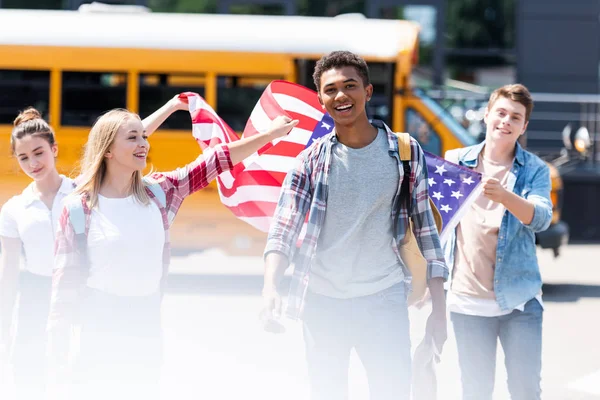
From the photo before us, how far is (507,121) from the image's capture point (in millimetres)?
4176

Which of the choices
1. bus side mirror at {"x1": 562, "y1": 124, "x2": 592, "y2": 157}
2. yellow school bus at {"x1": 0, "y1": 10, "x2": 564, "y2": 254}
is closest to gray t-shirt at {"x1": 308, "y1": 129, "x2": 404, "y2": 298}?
yellow school bus at {"x1": 0, "y1": 10, "x2": 564, "y2": 254}

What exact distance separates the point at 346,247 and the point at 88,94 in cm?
897

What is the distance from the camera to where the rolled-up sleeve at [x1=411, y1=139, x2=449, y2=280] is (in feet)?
11.6

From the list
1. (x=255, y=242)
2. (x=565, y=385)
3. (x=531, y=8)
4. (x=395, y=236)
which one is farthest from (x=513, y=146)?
(x=531, y=8)

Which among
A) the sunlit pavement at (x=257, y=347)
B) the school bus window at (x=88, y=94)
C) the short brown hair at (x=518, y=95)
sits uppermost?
the school bus window at (x=88, y=94)

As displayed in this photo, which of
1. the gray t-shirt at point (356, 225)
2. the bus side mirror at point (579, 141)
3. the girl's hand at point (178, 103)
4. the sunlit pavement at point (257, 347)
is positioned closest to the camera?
the gray t-shirt at point (356, 225)

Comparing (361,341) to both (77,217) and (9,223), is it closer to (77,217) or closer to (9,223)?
(77,217)

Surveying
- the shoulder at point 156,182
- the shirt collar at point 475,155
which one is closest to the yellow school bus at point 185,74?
the shirt collar at point 475,155

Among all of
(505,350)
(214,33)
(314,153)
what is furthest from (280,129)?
(214,33)

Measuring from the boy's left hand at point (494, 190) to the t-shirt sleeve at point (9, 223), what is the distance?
195cm

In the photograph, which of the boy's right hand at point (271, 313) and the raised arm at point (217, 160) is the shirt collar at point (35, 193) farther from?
the boy's right hand at point (271, 313)

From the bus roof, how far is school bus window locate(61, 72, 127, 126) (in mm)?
388

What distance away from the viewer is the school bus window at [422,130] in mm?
11641

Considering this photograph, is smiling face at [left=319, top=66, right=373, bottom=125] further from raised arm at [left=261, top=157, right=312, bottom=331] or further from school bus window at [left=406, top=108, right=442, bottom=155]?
school bus window at [left=406, top=108, right=442, bottom=155]
